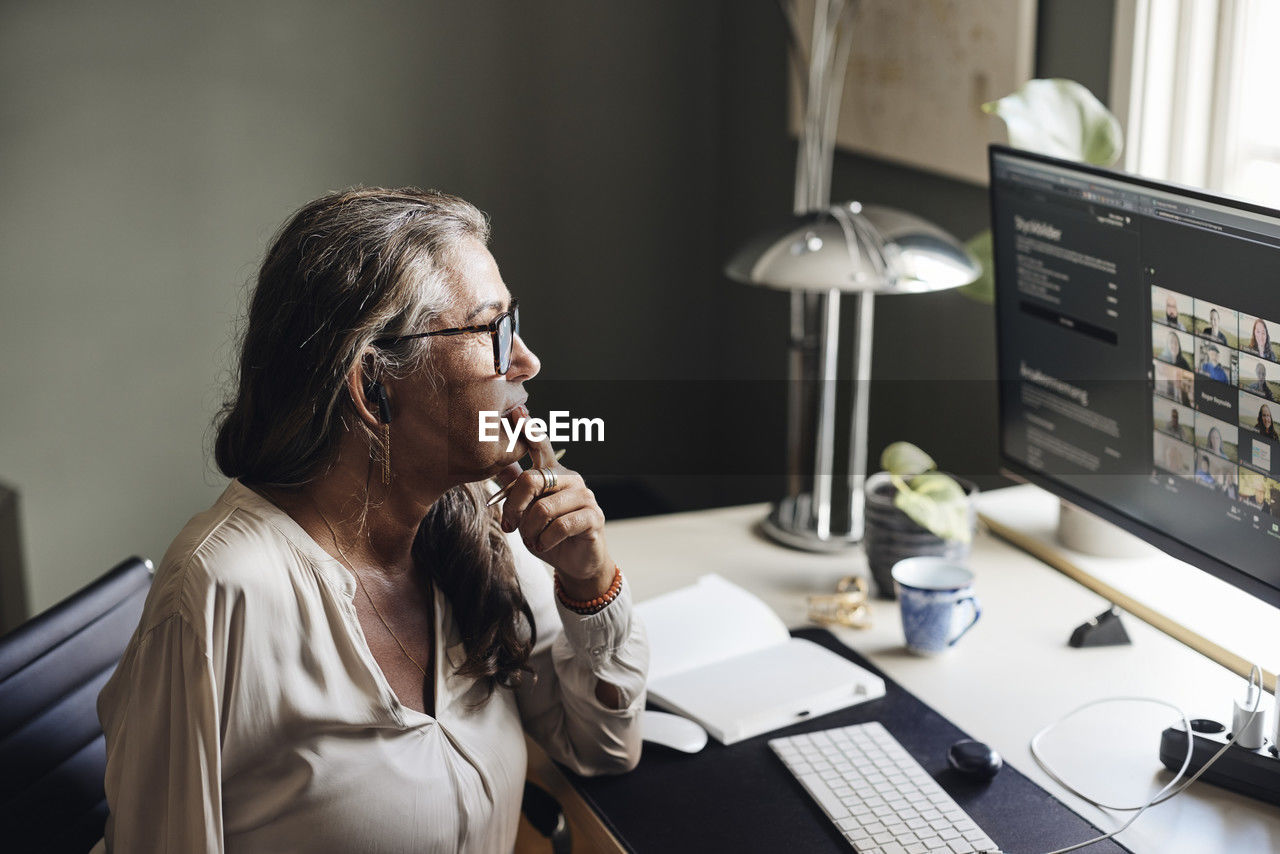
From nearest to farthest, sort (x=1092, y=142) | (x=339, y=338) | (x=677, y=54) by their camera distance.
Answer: (x=339, y=338), (x=1092, y=142), (x=677, y=54)

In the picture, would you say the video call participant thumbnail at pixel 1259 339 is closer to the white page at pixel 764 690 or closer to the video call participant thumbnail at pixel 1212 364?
the video call participant thumbnail at pixel 1212 364

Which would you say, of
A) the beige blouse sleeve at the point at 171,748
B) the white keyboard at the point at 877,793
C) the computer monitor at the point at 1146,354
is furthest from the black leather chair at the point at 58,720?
the computer monitor at the point at 1146,354

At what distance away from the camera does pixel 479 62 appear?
2830mm

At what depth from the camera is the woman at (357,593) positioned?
0.99 meters

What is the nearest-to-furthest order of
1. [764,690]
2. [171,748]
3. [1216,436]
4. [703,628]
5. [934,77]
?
1. [171,748]
2. [1216,436]
3. [764,690]
4. [703,628]
5. [934,77]

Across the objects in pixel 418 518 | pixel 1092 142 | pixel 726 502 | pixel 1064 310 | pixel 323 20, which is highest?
pixel 323 20

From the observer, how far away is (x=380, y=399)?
1.06 metres

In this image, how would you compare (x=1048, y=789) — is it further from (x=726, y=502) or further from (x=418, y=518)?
(x=726, y=502)

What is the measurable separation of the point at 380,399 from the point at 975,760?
663 mm

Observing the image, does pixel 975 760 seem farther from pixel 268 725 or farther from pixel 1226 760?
pixel 268 725

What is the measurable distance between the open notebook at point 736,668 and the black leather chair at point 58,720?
612mm

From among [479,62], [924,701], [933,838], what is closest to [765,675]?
[924,701]

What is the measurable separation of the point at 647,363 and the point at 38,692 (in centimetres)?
219

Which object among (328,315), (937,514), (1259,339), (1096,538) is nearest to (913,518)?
(937,514)
